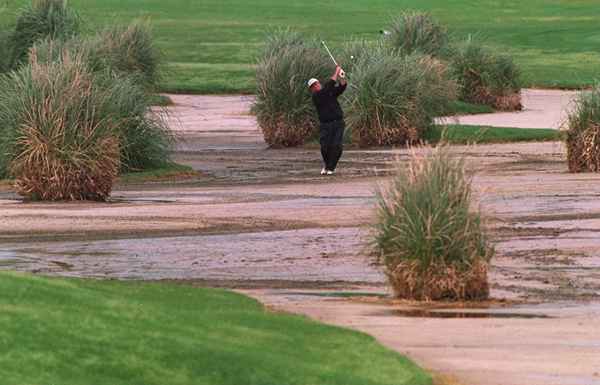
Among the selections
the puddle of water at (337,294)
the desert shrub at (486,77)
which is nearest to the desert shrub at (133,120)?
the puddle of water at (337,294)

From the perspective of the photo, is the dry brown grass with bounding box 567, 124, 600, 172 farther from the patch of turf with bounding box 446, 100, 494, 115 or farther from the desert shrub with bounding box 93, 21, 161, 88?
the patch of turf with bounding box 446, 100, 494, 115

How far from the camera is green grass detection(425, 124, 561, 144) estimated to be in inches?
1465

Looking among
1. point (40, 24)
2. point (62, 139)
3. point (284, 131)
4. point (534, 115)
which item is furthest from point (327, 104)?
point (534, 115)

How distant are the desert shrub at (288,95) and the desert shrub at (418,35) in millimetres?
7015

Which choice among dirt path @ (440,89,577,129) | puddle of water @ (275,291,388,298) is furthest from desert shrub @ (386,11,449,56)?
puddle of water @ (275,291,388,298)

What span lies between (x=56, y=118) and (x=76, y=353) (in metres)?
16.4

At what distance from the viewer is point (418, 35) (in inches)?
1817

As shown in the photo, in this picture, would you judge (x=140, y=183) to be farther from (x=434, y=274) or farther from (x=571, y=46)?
(x=571, y=46)

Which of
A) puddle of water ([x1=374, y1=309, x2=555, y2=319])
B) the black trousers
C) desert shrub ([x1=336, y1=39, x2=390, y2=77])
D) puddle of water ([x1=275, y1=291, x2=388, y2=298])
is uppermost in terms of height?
desert shrub ([x1=336, y1=39, x2=390, y2=77])

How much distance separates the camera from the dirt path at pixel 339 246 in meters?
14.0

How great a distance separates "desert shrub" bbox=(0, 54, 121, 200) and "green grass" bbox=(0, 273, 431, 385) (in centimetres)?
1259

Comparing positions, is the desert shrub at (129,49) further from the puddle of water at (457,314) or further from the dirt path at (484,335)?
the puddle of water at (457,314)

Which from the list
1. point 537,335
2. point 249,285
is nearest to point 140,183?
point 249,285

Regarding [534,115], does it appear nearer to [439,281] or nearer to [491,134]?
[491,134]
